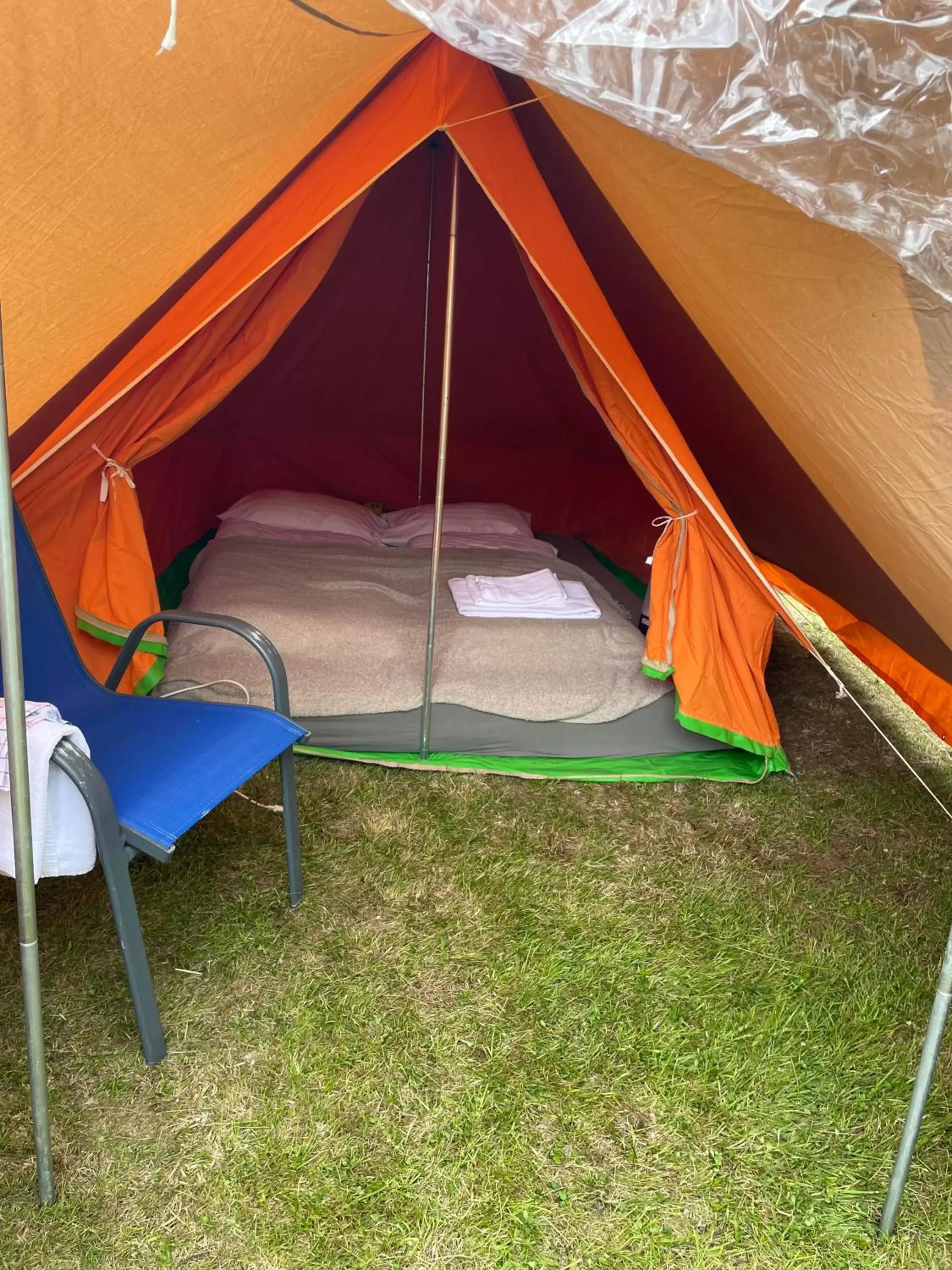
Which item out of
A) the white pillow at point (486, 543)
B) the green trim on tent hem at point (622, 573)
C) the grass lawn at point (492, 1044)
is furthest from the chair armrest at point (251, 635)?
the green trim on tent hem at point (622, 573)

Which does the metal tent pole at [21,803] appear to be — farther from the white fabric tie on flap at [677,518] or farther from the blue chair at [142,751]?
the white fabric tie on flap at [677,518]

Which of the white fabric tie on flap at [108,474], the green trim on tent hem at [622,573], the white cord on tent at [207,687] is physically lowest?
the green trim on tent hem at [622,573]

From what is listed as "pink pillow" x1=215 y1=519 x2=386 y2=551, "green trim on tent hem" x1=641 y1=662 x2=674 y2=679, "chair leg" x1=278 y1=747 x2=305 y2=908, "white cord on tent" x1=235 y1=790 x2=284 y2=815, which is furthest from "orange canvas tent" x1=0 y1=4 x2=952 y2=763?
"chair leg" x1=278 y1=747 x2=305 y2=908

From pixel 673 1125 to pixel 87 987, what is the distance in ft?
3.82

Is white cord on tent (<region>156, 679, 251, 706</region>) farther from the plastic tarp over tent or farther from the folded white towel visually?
the plastic tarp over tent

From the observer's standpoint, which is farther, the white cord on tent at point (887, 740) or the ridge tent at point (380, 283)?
the white cord on tent at point (887, 740)

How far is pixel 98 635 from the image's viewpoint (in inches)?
103

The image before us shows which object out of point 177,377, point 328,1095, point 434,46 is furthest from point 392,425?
point 328,1095

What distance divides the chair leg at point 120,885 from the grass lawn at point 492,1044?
116mm

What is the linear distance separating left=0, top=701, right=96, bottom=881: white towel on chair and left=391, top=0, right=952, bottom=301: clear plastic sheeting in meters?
1.18

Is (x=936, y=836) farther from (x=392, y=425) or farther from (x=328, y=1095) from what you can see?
(x=392, y=425)

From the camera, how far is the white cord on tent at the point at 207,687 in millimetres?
2701

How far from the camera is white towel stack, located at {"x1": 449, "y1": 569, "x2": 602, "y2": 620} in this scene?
10.1 ft

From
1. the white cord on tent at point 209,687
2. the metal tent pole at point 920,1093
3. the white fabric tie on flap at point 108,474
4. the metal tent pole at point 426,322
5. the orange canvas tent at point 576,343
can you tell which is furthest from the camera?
the metal tent pole at point 426,322
